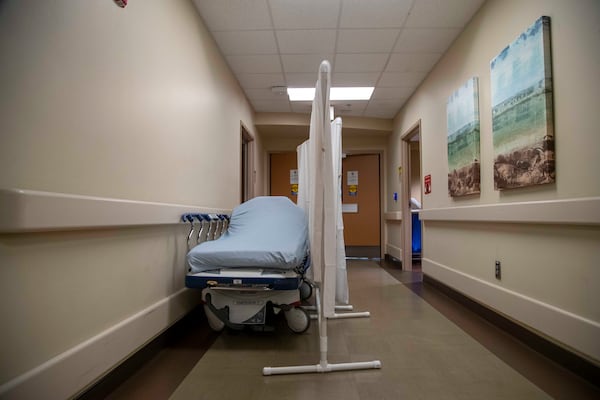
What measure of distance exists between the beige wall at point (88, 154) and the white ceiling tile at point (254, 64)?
109 centimetres

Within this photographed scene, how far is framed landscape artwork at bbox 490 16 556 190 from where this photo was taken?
171cm

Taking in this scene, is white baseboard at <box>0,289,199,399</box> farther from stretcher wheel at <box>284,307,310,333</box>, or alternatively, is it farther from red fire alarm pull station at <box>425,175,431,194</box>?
red fire alarm pull station at <box>425,175,431,194</box>

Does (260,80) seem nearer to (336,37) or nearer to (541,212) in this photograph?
(336,37)

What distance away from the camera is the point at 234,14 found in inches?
101

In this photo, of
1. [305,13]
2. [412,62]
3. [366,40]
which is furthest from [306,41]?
[412,62]

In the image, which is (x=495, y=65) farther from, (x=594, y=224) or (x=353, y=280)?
(x=353, y=280)

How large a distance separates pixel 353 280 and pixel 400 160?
2200 millimetres

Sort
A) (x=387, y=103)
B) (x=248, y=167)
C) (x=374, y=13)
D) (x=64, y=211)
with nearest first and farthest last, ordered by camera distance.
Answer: (x=64, y=211), (x=374, y=13), (x=387, y=103), (x=248, y=167)

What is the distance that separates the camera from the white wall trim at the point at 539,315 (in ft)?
4.76

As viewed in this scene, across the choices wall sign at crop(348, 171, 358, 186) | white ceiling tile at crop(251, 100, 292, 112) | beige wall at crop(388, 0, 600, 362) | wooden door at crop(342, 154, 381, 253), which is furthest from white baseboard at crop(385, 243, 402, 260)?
white ceiling tile at crop(251, 100, 292, 112)

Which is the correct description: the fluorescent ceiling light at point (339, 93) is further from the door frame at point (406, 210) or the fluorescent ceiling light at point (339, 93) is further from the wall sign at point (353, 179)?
the wall sign at point (353, 179)

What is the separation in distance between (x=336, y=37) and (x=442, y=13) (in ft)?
2.99

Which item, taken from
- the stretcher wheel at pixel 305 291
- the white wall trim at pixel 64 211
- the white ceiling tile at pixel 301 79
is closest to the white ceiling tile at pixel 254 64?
the white ceiling tile at pixel 301 79

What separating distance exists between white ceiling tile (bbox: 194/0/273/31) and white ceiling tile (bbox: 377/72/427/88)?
1672 mm
